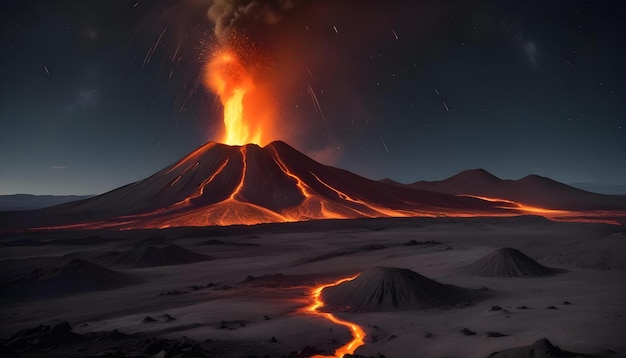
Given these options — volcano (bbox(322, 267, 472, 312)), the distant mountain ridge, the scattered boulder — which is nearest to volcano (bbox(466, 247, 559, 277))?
volcano (bbox(322, 267, 472, 312))

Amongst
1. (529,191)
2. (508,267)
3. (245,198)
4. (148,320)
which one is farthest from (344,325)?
(529,191)

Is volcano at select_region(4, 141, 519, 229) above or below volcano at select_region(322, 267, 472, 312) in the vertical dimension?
above

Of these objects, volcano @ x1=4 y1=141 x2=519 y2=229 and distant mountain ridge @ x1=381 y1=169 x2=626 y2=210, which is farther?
distant mountain ridge @ x1=381 y1=169 x2=626 y2=210

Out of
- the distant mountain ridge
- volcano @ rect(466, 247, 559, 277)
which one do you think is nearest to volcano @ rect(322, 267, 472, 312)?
volcano @ rect(466, 247, 559, 277)

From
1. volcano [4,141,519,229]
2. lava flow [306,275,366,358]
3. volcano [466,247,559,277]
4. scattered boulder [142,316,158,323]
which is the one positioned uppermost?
volcano [4,141,519,229]

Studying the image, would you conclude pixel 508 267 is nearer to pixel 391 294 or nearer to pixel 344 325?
pixel 391 294

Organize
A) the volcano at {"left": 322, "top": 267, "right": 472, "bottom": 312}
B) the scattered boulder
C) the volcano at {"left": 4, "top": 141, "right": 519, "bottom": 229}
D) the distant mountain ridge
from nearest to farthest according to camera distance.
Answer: the scattered boulder < the volcano at {"left": 322, "top": 267, "right": 472, "bottom": 312} < the volcano at {"left": 4, "top": 141, "right": 519, "bottom": 229} < the distant mountain ridge

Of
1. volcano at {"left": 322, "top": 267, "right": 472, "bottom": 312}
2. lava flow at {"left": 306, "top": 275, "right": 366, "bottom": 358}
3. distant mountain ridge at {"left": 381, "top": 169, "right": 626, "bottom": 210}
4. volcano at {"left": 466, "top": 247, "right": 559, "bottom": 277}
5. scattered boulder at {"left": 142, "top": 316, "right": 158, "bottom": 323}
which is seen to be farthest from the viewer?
distant mountain ridge at {"left": 381, "top": 169, "right": 626, "bottom": 210}

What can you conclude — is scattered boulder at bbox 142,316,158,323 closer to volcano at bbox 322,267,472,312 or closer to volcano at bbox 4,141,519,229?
volcano at bbox 322,267,472,312
